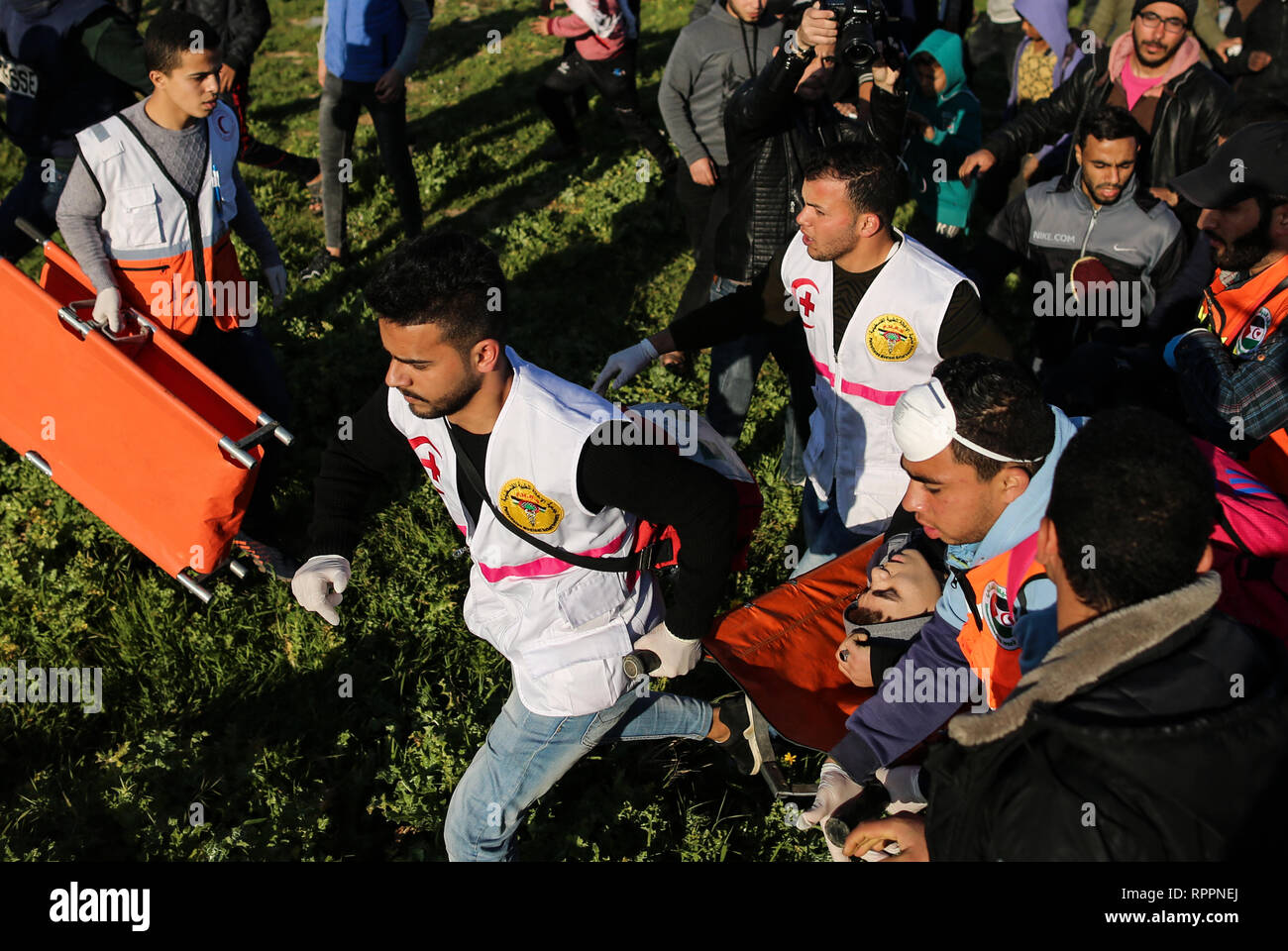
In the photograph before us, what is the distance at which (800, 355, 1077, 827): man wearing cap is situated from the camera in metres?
2.95

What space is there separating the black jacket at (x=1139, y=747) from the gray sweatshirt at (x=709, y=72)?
479cm

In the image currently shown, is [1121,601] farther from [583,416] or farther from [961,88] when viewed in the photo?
[961,88]

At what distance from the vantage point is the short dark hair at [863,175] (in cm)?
397

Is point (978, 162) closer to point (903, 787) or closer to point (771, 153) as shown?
point (771, 153)

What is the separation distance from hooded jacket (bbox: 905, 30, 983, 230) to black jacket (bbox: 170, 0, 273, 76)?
4.87 meters

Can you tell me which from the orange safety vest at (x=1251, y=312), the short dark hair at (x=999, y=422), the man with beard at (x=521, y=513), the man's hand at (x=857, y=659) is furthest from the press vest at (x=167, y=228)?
the orange safety vest at (x=1251, y=312)

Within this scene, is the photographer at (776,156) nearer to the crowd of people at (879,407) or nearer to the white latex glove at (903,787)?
the crowd of people at (879,407)

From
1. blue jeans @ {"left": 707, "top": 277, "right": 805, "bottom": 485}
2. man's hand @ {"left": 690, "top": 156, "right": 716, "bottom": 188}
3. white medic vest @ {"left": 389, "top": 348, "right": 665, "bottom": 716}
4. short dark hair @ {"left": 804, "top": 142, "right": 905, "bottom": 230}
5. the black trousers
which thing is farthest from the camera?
the black trousers

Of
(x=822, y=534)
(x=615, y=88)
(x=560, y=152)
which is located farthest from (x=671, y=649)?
(x=560, y=152)

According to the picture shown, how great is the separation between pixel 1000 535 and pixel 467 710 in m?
2.64

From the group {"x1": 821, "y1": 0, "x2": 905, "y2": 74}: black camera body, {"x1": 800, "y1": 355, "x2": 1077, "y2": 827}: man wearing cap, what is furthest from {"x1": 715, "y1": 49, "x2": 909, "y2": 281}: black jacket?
{"x1": 800, "y1": 355, "x2": 1077, "y2": 827}: man wearing cap

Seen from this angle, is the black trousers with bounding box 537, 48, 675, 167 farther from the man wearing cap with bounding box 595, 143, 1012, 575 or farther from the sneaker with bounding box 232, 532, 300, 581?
the sneaker with bounding box 232, 532, 300, 581

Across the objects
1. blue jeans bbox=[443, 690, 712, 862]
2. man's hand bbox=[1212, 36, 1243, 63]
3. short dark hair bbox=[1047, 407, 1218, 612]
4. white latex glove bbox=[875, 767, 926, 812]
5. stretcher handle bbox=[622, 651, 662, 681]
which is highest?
man's hand bbox=[1212, 36, 1243, 63]

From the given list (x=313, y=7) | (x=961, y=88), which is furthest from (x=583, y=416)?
(x=313, y=7)
